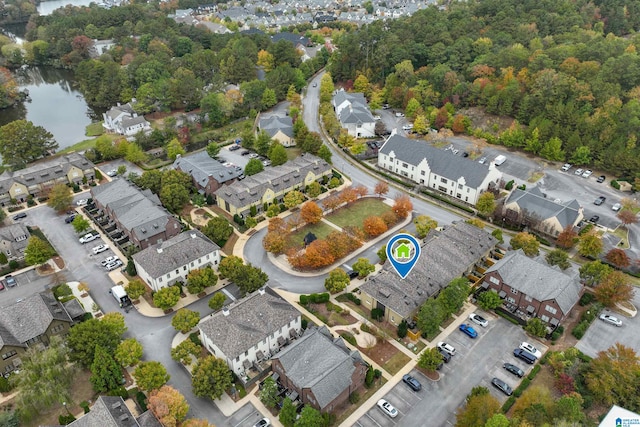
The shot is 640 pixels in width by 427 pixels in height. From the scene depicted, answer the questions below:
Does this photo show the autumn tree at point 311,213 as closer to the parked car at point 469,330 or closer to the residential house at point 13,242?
the parked car at point 469,330

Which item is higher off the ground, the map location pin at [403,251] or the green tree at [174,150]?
the map location pin at [403,251]

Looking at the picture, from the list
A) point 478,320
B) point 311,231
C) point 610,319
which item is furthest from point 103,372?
point 610,319

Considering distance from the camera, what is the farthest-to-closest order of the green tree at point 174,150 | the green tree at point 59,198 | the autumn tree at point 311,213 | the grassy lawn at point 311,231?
the green tree at point 174,150 < the green tree at point 59,198 < the autumn tree at point 311,213 < the grassy lawn at point 311,231

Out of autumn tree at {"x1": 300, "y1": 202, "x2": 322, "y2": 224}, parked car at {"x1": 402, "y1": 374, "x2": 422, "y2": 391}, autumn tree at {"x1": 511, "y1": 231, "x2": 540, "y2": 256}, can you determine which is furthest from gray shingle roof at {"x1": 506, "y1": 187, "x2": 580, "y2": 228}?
parked car at {"x1": 402, "y1": 374, "x2": 422, "y2": 391}

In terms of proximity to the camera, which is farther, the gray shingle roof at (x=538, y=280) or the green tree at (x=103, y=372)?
the gray shingle roof at (x=538, y=280)

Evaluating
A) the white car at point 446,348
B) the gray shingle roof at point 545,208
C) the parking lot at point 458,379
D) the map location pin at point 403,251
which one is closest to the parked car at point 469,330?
the parking lot at point 458,379

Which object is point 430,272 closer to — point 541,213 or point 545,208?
point 541,213

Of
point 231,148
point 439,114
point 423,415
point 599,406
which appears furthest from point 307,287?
point 439,114

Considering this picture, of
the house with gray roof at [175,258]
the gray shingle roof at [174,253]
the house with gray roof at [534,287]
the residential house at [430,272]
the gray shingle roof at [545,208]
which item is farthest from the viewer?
the gray shingle roof at [545,208]
